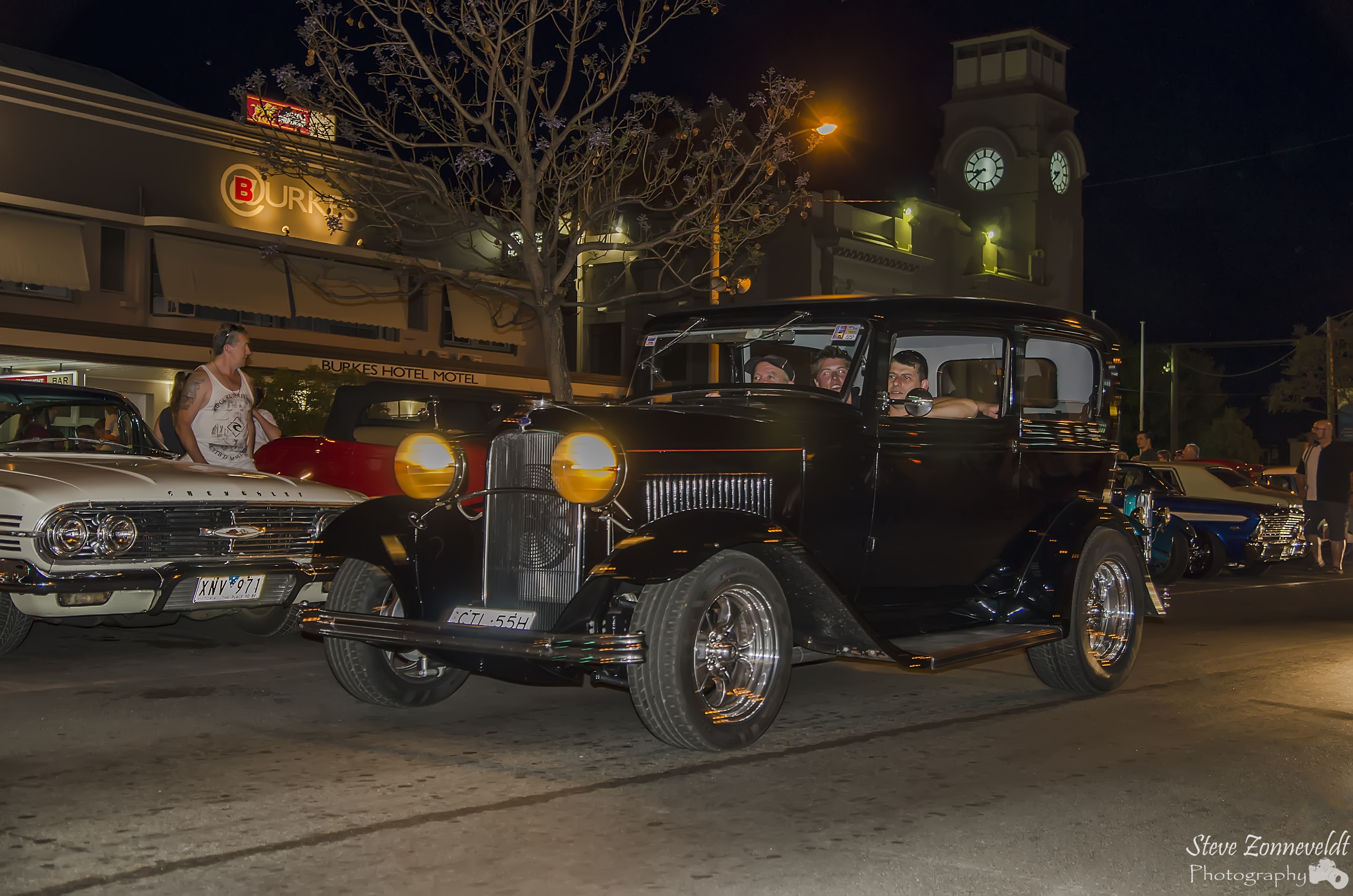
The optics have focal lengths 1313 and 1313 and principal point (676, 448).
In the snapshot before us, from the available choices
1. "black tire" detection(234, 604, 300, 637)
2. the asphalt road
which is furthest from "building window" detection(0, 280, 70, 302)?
the asphalt road

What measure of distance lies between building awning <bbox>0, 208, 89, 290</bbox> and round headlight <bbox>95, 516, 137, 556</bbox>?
17.2m

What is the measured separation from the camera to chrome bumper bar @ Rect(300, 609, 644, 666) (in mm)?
4613

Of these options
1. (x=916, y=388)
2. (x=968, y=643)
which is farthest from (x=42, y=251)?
(x=968, y=643)

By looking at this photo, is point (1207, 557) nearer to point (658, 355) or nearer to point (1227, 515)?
point (1227, 515)

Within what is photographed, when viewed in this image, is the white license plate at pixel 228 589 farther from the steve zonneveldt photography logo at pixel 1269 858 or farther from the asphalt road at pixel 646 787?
the steve zonneveldt photography logo at pixel 1269 858

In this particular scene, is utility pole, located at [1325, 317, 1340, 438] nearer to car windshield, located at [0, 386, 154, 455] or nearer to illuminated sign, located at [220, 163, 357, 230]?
illuminated sign, located at [220, 163, 357, 230]

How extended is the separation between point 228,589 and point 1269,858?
5.34m

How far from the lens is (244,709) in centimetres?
588

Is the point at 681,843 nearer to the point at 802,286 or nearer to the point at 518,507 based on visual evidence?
the point at 518,507

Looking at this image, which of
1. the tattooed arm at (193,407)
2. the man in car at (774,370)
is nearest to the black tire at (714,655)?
the man in car at (774,370)

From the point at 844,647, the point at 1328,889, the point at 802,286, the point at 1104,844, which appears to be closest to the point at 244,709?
the point at 844,647

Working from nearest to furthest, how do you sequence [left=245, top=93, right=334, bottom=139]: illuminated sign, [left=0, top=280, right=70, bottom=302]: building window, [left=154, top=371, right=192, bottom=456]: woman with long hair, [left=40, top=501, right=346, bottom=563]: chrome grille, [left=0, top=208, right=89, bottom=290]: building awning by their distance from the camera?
[left=40, top=501, right=346, bottom=563]: chrome grille
[left=154, top=371, right=192, bottom=456]: woman with long hair
[left=0, top=208, right=89, bottom=290]: building awning
[left=0, top=280, right=70, bottom=302]: building window
[left=245, top=93, right=334, bottom=139]: illuminated sign

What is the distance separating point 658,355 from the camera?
6922mm

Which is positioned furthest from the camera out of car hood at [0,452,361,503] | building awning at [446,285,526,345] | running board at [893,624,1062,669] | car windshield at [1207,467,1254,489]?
building awning at [446,285,526,345]
